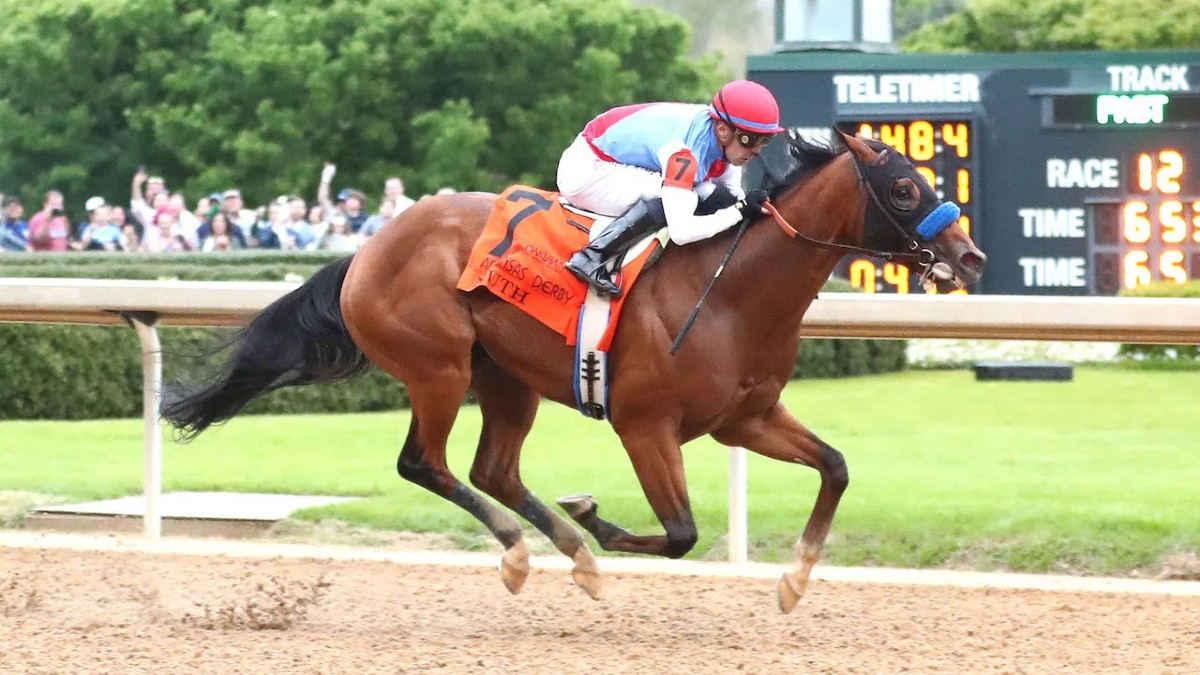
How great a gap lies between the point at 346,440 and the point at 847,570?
11.8 feet

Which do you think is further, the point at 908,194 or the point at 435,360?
the point at 435,360

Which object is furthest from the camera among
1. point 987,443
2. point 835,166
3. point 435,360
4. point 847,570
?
point 987,443

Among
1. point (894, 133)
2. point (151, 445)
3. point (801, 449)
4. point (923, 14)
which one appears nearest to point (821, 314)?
point (801, 449)

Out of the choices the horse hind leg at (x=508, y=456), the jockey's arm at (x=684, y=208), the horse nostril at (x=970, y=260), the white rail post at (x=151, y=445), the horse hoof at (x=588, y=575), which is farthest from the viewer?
the white rail post at (x=151, y=445)

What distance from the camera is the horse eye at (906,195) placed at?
5129 mm

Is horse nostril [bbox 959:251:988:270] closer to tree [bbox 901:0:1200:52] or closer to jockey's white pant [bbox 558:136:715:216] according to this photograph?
jockey's white pant [bbox 558:136:715:216]

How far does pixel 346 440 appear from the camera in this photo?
928 centimetres

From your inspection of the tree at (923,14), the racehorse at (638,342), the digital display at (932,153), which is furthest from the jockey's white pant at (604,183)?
the tree at (923,14)

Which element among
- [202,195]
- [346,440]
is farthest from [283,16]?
[346,440]

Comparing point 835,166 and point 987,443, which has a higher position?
point 835,166

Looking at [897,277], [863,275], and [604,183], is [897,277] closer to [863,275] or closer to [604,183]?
[863,275]

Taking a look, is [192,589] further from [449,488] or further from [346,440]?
[346,440]

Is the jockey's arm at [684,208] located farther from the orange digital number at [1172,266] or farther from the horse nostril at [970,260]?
the orange digital number at [1172,266]

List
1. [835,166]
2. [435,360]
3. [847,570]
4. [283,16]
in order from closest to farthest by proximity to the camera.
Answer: [835,166], [435,360], [847,570], [283,16]
